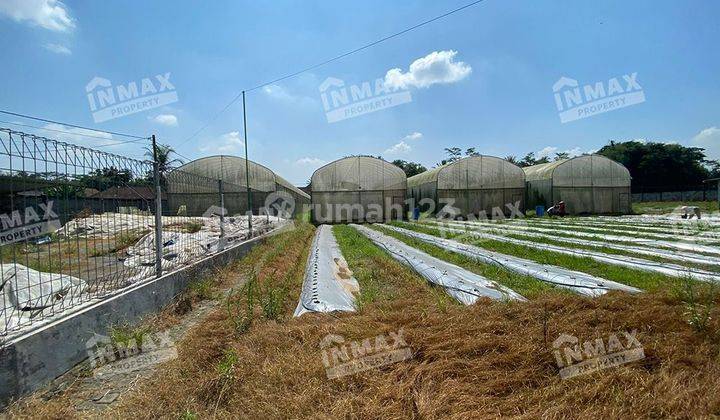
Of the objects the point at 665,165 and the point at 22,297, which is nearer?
the point at 22,297

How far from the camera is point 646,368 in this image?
2.81 m

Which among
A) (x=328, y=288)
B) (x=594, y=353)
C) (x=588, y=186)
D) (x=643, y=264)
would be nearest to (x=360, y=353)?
(x=594, y=353)

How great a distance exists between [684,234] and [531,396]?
11.6 m

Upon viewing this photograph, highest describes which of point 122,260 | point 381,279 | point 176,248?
point 176,248

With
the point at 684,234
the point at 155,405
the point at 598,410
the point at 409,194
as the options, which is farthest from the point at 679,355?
the point at 409,194

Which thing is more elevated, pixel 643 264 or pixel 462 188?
pixel 462 188

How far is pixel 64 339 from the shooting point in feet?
11.4

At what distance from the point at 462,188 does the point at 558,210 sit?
5.77 meters

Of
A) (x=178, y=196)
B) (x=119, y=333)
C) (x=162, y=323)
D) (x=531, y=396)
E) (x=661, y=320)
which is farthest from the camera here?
(x=178, y=196)

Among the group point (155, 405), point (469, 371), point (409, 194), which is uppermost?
point (409, 194)

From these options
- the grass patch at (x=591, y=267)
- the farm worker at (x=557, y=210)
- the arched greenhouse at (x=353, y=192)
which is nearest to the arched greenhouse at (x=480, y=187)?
the farm worker at (x=557, y=210)

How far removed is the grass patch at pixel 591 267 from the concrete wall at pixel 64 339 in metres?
6.44

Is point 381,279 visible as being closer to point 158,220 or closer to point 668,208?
point 158,220

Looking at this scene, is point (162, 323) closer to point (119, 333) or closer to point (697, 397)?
point (119, 333)
